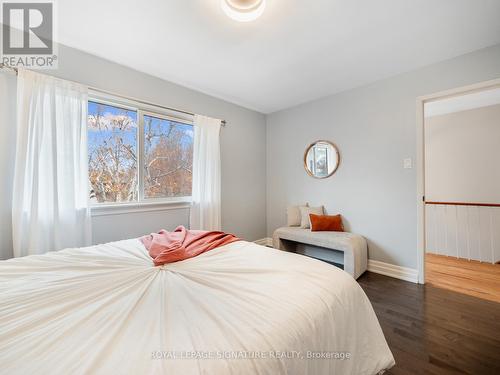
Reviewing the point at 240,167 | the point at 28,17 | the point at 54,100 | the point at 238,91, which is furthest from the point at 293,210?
the point at 28,17

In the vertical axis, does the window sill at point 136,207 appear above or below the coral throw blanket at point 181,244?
above

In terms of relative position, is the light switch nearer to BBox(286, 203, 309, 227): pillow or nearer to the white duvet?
BBox(286, 203, 309, 227): pillow

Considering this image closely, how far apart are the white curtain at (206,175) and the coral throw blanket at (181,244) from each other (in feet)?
3.17

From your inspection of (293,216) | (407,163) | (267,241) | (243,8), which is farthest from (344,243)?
(243,8)

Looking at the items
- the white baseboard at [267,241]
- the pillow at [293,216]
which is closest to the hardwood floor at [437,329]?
the pillow at [293,216]

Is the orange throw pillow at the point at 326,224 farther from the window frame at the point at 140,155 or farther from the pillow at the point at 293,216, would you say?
the window frame at the point at 140,155

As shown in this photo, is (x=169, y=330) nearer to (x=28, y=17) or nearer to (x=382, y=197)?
(x=28, y=17)

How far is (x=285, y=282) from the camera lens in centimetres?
108

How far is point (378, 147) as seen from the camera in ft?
9.33

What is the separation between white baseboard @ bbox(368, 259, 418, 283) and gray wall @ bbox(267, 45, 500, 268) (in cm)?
6

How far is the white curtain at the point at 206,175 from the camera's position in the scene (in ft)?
9.69

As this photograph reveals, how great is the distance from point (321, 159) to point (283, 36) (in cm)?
188

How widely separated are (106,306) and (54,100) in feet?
6.68

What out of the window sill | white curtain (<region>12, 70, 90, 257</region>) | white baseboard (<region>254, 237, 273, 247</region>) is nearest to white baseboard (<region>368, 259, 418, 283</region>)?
white baseboard (<region>254, 237, 273, 247</region>)
